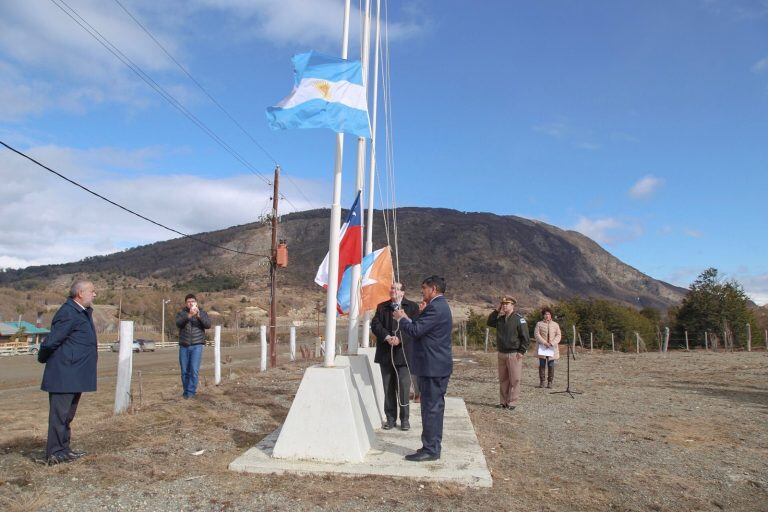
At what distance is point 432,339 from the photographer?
6027mm

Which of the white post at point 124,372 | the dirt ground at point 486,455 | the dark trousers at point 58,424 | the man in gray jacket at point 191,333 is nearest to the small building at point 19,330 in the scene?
the man in gray jacket at point 191,333

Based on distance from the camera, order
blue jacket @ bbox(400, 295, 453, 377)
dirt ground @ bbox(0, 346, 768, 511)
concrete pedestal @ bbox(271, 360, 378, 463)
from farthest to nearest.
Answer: blue jacket @ bbox(400, 295, 453, 377) → concrete pedestal @ bbox(271, 360, 378, 463) → dirt ground @ bbox(0, 346, 768, 511)

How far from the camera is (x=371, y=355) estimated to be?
8758 millimetres

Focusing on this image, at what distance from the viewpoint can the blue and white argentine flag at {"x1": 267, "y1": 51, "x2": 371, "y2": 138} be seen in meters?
6.39

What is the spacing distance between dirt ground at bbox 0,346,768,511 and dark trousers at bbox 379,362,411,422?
1.11 metres

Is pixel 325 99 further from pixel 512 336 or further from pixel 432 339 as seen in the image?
pixel 512 336

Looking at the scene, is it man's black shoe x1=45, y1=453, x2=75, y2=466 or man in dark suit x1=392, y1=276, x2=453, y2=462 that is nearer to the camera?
man's black shoe x1=45, y1=453, x2=75, y2=466

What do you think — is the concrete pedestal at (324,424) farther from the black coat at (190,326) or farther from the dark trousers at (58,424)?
the black coat at (190,326)

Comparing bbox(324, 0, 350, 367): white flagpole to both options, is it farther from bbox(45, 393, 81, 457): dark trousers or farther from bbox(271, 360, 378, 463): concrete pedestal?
bbox(45, 393, 81, 457): dark trousers

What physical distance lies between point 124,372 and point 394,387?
4314 mm

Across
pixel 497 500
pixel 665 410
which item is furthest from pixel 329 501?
pixel 665 410

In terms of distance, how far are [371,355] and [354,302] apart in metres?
1.10

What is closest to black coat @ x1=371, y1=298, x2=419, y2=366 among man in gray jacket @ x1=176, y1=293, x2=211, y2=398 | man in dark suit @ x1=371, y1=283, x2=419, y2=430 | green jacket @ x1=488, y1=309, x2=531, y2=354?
man in dark suit @ x1=371, y1=283, x2=419, y2=430

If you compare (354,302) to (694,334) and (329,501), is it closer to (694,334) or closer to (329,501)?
(329,501)
